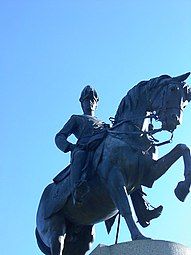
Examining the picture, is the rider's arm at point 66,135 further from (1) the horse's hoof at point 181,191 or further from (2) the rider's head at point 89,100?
(1) the horse's hoof at point 181,191

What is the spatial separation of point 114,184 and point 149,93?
4.48 feet

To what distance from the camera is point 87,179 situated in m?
9.44

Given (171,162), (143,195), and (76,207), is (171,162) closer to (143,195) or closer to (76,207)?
(143,195)

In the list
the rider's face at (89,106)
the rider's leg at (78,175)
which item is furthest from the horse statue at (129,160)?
the rider's face at (89,106)

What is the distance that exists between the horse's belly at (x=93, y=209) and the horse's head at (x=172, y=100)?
1.30 m

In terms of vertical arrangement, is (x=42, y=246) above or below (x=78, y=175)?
below

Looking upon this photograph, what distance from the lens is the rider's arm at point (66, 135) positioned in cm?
1025

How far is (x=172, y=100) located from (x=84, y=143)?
1619mm

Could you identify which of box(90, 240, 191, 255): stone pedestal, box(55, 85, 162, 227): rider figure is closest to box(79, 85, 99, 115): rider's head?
box(55, 85, 162, 227): rider figure

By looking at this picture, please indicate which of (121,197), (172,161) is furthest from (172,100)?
(121,197)

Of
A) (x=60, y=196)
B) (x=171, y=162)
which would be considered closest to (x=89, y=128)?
(x=60, y=196)

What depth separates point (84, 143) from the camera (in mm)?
9914

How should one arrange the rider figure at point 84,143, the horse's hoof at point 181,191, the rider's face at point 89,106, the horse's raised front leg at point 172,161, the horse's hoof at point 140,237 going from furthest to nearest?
the rider's face at point 89,106
the rider figure at point 84,143
the horse's raised front leg at point 172,161
the horse's hoof at point 181,191
the horse's hoof at point 140,237

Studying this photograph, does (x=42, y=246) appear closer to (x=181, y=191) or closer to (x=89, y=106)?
(x=89, y=106)
